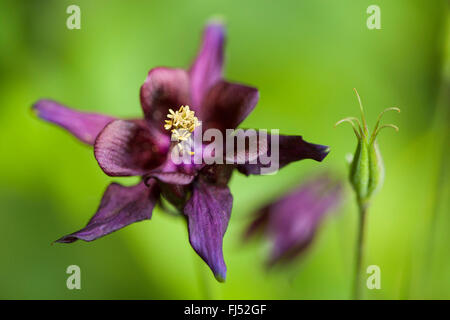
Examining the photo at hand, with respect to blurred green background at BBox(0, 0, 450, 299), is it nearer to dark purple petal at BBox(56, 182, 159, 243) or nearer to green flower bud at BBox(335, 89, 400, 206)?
green flower bud at BBox(335, 89, 400, 206)

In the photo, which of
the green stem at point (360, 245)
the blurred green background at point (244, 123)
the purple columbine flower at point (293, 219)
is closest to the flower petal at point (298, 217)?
the purple columbine flower at point (293, 219)

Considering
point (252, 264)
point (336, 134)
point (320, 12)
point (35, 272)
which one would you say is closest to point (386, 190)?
point (336, 134)

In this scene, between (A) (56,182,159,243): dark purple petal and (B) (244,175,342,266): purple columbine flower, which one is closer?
(A) (56,182,159,243): dark purple petal

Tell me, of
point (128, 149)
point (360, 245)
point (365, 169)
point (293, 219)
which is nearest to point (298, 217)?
point (293, 219)

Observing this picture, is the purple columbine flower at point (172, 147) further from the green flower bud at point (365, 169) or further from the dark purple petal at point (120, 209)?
the green flower bud at point (365, 169)

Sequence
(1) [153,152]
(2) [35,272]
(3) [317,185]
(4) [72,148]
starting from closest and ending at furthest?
(1) [153,152] < (3) [317,185] < (2) [35,272] < (4) [72,148]

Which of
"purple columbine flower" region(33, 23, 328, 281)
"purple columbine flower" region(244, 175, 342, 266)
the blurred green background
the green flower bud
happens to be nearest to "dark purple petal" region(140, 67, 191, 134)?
"purple columbine flower" region(33, 23, 328, 281)

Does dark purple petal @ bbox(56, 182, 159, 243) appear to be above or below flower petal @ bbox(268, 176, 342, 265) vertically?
above

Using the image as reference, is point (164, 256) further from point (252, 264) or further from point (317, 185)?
point (317, 185)
